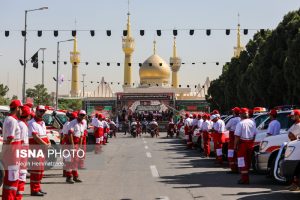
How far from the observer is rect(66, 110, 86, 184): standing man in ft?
49.8

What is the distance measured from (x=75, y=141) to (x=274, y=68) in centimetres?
2716

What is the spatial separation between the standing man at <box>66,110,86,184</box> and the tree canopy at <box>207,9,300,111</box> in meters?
20.8

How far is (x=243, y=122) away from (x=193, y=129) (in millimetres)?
15108

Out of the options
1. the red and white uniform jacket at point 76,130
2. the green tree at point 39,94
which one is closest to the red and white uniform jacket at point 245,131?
the red and white uniform jacket at point 76,130

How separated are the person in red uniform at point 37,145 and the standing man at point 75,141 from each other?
55.2 inches

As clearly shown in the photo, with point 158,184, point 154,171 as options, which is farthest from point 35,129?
point 154,171

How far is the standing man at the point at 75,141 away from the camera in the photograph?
15188 mm

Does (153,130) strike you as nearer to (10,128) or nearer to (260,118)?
(260,118)

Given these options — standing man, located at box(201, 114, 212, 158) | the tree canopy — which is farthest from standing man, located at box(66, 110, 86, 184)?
the tree canopy

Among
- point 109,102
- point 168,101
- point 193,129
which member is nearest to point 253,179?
point 193,129

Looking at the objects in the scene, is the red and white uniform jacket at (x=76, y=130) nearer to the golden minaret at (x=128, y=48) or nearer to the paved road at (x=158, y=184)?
the paved road at (x=158, y=184)

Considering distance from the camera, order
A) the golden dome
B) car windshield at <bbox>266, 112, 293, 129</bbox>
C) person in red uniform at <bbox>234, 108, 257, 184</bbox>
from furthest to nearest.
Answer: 1. the golden dome
2. car windshield at <bbox>266, 112, 293, 129</bbox>
3. person in red uniform at <bbox>234, 108, 257, 184</bbox>

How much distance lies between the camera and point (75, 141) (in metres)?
15.8

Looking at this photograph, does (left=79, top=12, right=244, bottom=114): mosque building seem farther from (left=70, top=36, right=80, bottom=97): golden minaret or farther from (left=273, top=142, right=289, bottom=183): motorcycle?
(left=273, top=142, right=289, bottom=183): motorcycle
